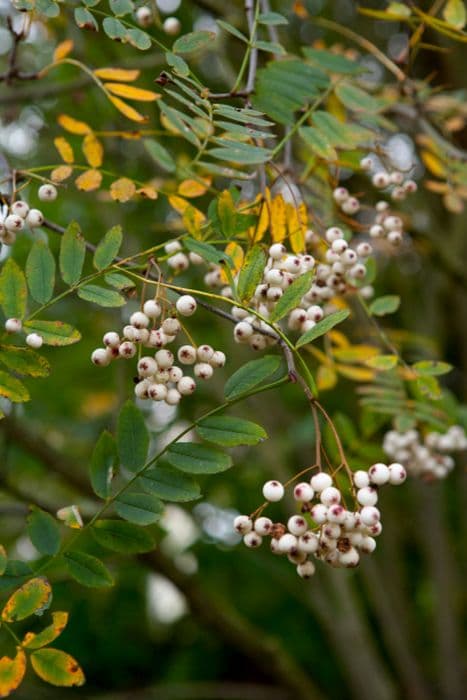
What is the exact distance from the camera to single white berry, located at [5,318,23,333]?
68 centimetres

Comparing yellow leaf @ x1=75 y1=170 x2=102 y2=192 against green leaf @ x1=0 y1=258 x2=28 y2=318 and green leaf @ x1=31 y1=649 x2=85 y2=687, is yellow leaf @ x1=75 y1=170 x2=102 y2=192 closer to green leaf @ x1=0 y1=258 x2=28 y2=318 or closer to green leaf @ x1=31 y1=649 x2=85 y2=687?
green leaf @ x1=0 y1=258 x2=28 y2=318

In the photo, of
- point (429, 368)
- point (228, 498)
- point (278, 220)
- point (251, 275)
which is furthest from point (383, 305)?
point (228, 498)

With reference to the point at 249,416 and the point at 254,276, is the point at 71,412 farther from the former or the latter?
the point at 254,276

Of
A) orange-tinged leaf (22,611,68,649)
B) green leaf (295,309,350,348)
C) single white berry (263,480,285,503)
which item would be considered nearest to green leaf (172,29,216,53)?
green leaf (295,309,350,348)

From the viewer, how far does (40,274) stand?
719 mm

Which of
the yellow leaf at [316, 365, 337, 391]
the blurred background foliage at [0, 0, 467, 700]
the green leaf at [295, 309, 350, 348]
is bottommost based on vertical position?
the blurred background foliage at [0, 0, 467, 700]

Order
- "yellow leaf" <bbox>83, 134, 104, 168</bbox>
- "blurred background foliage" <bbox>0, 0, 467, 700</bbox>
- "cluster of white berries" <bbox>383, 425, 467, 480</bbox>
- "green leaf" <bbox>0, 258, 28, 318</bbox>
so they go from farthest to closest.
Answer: "blurred background foliage" <bbox>0, 0, 467, 700</bbox> → "cluster of white berries" <bbox>383, 425, 467, 480</bbox> → "yellow leaf" <bbox>83, 134, 104, 168</bbox> → "green leaf" <bbox>0, 258, 28, 318</bbox>

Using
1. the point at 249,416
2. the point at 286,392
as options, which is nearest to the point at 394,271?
the point at 286,392

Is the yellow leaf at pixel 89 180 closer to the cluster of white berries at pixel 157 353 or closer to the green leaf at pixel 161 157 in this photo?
the green leaf at pixel 161 157

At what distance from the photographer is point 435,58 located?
2.08 meters

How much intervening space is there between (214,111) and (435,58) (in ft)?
5.26

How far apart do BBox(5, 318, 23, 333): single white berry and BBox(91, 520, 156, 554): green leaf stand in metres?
0.18

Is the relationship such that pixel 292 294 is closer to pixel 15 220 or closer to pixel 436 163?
pixel 15 220

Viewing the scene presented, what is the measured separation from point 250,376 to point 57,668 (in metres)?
0.28
